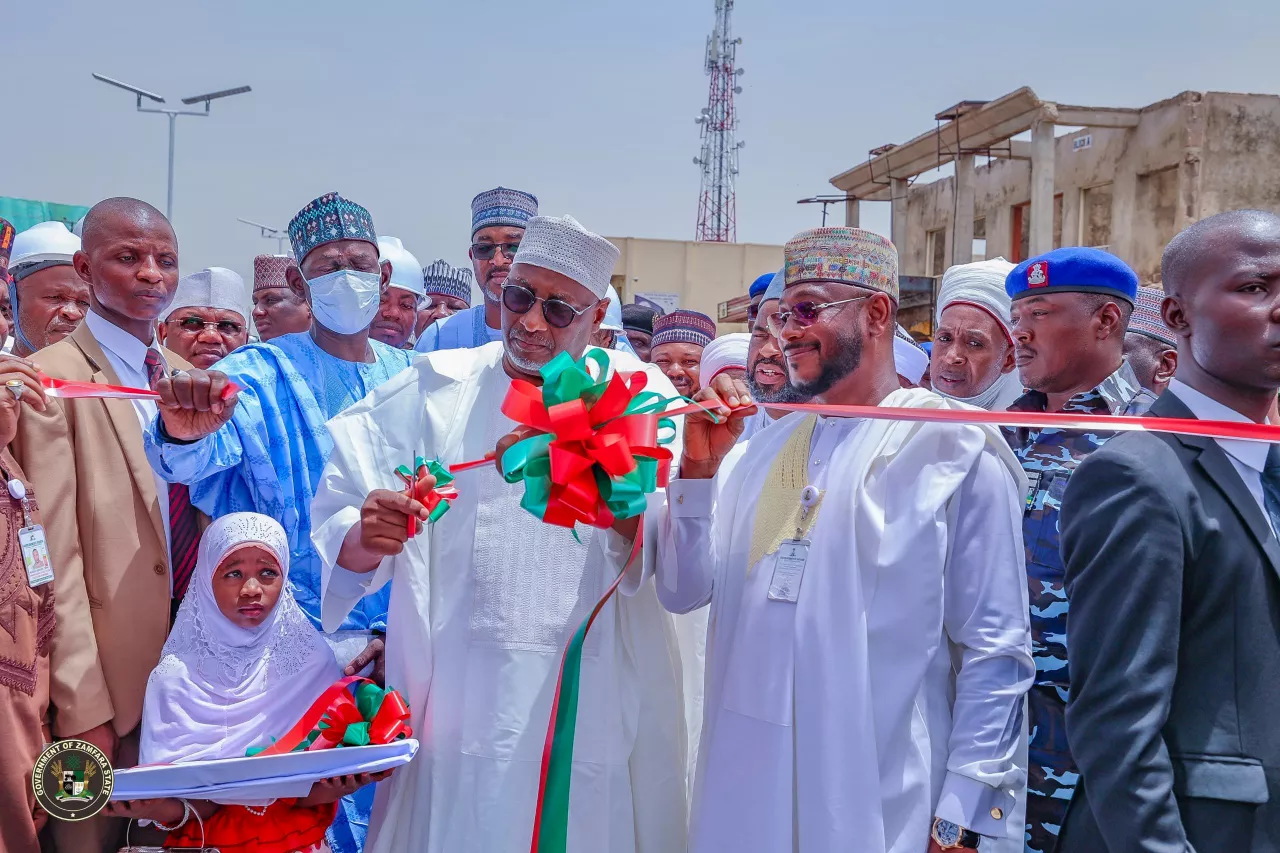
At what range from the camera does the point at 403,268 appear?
755cm

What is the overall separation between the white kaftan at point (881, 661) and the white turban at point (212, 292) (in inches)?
146

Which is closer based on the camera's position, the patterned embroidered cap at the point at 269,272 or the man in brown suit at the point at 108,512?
the man in brown suit at the point at 108,512

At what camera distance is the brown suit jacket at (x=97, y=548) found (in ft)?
11.6

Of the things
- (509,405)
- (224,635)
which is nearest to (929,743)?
(509,405)

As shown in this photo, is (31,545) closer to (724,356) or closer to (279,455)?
(279,455)

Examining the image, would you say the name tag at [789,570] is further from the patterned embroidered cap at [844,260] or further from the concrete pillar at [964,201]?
the concrete pillar at [964,201]

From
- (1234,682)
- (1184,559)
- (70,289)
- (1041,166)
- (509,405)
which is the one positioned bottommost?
(1234,682)

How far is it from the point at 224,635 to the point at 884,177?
2375cm

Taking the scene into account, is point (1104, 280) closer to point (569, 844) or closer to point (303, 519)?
point (569, 844)

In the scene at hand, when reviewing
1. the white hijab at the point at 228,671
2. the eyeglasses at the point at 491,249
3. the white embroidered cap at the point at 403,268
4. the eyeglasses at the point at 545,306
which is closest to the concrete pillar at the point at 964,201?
the white embroidered cap at the point at 403,268

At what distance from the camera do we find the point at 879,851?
2713 mm

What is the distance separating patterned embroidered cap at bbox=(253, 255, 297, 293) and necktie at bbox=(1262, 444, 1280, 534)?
5982 mm

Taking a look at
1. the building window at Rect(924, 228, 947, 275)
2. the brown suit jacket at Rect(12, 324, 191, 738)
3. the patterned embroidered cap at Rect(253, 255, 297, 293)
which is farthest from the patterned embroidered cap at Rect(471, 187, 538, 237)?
the building window at Rect(924, 228, 947, 275)

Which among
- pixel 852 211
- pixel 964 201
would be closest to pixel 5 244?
pixel 964 201
